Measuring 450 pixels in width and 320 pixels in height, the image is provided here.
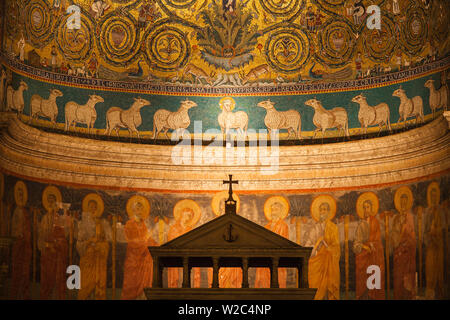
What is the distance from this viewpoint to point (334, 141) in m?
18.4

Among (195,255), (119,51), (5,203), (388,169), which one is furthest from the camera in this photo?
(119,51)

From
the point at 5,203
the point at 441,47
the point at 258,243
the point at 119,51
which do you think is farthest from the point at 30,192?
the point at 441,47

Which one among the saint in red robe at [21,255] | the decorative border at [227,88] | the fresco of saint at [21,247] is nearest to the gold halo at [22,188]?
the fresco of saint at [21,247]

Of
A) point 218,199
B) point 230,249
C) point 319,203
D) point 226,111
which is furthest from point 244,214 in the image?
point 230,249

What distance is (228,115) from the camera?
19.0 m

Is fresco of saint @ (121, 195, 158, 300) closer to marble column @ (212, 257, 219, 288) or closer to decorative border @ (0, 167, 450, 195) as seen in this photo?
decorative border @ (0, 167, 450, 195)

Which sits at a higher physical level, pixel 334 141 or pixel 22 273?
pixel 334 141

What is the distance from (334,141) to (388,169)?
1381 mm

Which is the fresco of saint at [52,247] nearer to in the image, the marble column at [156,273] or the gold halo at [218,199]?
the gold halo at [218,199]

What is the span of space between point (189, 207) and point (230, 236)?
4.13 metres

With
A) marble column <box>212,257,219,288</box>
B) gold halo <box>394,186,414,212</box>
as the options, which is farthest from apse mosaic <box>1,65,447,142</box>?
marble column <box>212,257,219,288</box>

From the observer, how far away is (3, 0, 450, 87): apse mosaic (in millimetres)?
17938

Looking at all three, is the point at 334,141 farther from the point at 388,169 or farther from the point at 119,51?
the point at 119,51

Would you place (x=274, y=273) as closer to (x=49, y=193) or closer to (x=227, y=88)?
(x=49, y=193)
